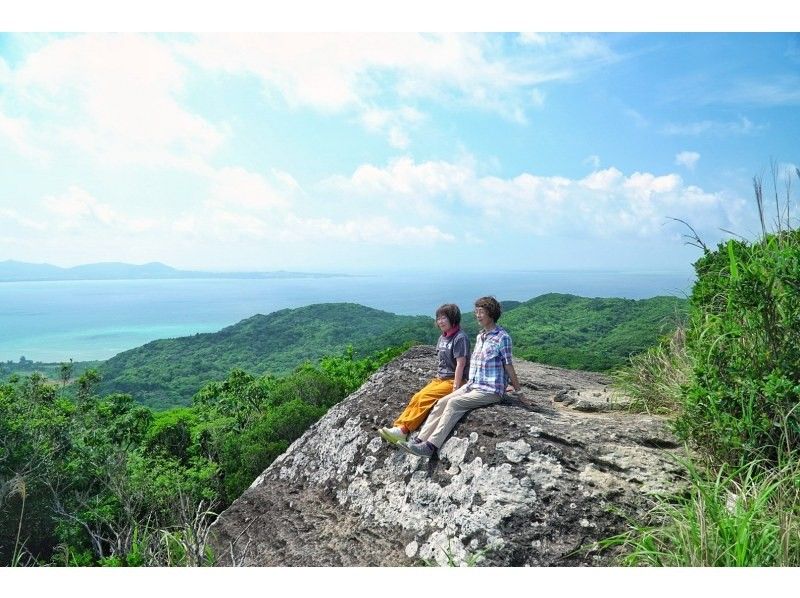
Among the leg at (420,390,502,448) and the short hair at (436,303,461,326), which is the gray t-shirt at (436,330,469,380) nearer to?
the short hair at (436,303,461,326)

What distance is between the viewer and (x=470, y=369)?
18.9 ft

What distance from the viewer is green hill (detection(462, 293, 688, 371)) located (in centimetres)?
1804

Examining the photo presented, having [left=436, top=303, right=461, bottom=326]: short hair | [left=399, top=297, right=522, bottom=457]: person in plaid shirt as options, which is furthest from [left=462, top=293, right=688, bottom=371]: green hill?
[left=399, top=297, right=522, bottom=457]: person in plaid shirt

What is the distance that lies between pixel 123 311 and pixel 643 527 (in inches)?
947

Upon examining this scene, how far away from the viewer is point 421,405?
5926 millimetres

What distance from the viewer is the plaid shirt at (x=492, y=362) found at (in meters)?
5.59

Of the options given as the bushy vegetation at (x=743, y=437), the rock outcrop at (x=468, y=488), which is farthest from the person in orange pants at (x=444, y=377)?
the bushy vegetation at (x=743, y=437)

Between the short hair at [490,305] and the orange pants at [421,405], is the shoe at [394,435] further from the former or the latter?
the short hair at [490,305]

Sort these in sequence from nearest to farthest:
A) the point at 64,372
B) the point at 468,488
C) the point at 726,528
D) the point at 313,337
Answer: the point at 726,528, the point at 468,488, the point at 64,372, the point at 313,337

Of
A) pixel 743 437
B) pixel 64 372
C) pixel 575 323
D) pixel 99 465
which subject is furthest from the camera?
pixel 575 323

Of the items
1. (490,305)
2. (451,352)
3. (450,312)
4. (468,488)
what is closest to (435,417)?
(451,352)

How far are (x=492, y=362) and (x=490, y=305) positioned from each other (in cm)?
51

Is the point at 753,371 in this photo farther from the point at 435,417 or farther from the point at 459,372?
the point at 435,417
